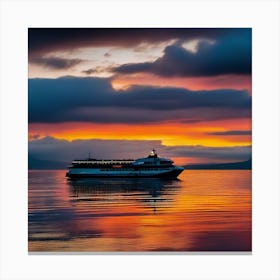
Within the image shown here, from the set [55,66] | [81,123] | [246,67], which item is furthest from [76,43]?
[246,67]

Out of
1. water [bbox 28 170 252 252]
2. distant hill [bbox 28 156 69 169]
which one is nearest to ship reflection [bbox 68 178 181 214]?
water [bbox 28 170 252 252]

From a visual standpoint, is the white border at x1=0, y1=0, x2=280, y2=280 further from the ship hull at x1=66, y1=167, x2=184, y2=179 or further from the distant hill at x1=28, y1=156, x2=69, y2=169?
the ship hull at x1=66, y1=167, x2=184, y2=179

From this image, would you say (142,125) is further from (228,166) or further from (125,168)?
(125,168)

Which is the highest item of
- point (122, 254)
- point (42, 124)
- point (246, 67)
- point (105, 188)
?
point (246, 67)

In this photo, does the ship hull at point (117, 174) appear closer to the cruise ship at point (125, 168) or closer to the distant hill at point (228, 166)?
the cruise ship at point (125, 168)

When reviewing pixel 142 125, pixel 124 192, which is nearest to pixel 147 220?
pixel 142 125
